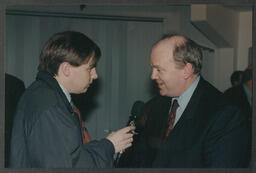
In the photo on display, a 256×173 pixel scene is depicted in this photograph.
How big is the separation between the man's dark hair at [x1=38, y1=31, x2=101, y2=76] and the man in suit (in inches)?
15.7

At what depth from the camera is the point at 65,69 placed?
201cm

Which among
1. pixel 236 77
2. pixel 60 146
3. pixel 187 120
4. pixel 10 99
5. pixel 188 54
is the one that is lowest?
pixel 60 146

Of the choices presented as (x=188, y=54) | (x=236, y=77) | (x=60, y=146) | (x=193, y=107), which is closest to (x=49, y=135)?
(x=60, y=146)

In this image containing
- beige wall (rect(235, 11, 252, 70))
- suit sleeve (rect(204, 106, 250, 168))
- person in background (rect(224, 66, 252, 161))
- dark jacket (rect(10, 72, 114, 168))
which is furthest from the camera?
beige wall (rect(235, 11, 252, 70))

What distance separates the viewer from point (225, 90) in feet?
7.02

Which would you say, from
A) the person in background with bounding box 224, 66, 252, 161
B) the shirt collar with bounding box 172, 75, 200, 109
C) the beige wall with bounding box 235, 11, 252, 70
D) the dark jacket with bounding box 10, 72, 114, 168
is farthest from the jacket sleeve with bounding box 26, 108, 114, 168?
the beige wall with bounding box 235, 11, 252, 70

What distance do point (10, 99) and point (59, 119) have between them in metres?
0.50

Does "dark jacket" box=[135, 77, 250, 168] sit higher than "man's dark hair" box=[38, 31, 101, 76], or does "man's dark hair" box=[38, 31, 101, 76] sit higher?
"man's dark hair" box=[38, 31, 101, 76]

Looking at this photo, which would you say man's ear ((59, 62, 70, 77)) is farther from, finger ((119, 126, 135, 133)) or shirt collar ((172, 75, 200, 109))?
shirt collar ((172, 75, 200, 109))

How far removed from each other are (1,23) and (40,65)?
418 mm

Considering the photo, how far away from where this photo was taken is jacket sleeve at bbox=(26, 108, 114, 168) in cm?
188

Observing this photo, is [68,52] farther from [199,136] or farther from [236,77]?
[236,77]

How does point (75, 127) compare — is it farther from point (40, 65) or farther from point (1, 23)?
point (1, 23)

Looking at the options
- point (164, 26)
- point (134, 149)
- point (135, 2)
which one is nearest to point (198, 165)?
point (134, 149)
